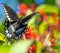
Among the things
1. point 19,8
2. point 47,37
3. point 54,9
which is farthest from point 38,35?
point 54,9

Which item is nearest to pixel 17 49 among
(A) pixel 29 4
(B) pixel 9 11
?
(B) pixel 9 11

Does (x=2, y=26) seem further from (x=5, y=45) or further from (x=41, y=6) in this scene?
(x=41, y=6)

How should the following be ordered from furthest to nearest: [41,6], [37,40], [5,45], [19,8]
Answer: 1. [41,6]
2. [19,8]
3. [37,40]
4. [5,45]

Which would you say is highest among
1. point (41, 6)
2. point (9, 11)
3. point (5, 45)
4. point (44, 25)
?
point (41, 6)

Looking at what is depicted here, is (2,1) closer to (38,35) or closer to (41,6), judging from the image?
(38,35)

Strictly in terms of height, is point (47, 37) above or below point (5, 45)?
above

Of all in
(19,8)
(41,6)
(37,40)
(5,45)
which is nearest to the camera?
(5,45)

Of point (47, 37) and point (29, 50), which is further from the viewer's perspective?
point (47, 37)
